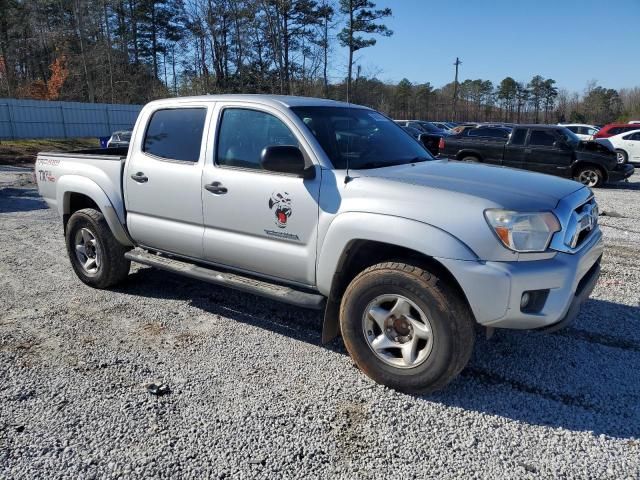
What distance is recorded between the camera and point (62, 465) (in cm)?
255

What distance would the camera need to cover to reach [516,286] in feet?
9.13

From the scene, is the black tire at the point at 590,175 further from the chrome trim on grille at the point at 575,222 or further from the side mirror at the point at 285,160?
the side mirror at the point at 285,160

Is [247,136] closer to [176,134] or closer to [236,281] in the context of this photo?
[176,134]

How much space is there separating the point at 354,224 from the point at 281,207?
0.64m

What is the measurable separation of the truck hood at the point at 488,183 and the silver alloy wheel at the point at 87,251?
3.17 m

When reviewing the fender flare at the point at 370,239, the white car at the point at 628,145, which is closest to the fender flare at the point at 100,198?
the fender flare at the point at 370,239

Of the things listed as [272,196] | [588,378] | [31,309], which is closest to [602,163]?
[588,378]

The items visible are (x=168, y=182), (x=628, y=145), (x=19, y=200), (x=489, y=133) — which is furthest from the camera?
(x=628, y=145)

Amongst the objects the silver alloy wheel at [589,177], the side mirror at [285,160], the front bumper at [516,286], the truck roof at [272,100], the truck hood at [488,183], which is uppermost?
the truck roof at [272,100]

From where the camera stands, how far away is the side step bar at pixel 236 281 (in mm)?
3533

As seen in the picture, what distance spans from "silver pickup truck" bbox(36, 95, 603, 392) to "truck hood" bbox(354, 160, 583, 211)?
0.02 metres

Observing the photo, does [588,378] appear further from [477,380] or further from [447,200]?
[447,200]

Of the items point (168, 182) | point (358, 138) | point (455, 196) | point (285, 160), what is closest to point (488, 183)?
point (455, 196)

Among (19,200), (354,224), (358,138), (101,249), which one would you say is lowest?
(19,200)
